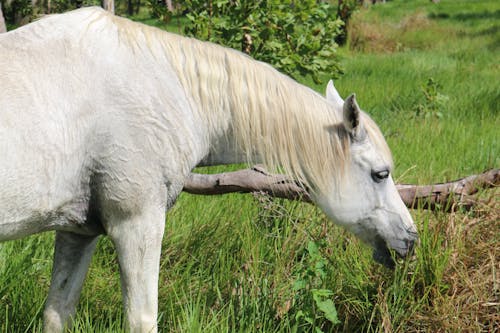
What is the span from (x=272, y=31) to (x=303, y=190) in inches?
71.6

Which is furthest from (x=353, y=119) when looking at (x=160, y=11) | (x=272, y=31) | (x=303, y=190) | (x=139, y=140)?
(x=160, y=11)

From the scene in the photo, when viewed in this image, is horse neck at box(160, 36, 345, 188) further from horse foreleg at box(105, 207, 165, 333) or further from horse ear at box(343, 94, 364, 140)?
horse foreleg at box(105, 207, 165, 333)

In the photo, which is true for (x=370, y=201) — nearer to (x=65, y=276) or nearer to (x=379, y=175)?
(x=379, y=175)

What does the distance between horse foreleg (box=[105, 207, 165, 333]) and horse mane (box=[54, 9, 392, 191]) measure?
0.50 meters

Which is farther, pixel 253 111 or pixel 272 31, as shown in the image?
pixel 272 31

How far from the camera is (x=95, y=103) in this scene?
7.06 feet

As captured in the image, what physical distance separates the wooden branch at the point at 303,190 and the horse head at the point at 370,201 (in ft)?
0.81

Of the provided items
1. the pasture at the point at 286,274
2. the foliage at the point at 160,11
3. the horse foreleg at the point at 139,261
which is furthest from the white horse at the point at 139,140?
the foliage at the point at 160,11

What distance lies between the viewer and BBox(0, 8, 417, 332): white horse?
2076 mm

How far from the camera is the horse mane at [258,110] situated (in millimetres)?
2457

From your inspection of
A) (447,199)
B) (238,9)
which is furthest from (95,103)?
(238,9)

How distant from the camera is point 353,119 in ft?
8.28

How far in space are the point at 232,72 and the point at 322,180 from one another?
593mm

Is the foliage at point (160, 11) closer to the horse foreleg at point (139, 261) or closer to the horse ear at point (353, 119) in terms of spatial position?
the horse ear at point (353, 119)
